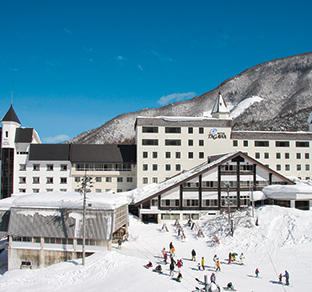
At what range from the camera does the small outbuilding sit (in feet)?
105

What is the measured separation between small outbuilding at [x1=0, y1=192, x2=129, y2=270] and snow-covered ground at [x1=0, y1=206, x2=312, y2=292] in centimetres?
174

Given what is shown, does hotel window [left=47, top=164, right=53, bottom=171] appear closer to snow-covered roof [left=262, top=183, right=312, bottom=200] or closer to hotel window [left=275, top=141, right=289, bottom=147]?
snow-covered roof [left=262, top=183, right=312, bottom=200]

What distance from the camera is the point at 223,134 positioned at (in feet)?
194

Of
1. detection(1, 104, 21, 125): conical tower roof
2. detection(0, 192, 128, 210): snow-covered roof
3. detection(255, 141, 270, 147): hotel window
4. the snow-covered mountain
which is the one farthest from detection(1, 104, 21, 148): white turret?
the snow-covered mountain

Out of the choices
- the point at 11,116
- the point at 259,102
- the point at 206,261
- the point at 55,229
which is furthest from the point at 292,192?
the point at 259,102

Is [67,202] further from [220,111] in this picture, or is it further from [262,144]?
[262,144]

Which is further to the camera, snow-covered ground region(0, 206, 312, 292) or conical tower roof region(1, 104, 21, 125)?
conical tower roof region(1, 104, 21, 125)

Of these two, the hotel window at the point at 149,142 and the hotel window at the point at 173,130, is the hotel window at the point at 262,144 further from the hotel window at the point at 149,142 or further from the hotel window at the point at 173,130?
the hotel window at the point at 149,142

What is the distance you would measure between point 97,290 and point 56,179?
38470 mm

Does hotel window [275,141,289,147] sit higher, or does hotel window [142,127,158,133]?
hotel window [142,127,158,133]

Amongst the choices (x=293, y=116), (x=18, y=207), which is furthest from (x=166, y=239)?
(x=293, y=116)

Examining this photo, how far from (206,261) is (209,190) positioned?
1728 centimetres

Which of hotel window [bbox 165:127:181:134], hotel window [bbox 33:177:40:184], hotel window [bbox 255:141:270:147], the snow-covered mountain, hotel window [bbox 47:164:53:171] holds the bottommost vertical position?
hotel window [bbox 33:177:40:184]

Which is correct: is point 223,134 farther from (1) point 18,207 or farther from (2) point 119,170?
(1) point 18,207
